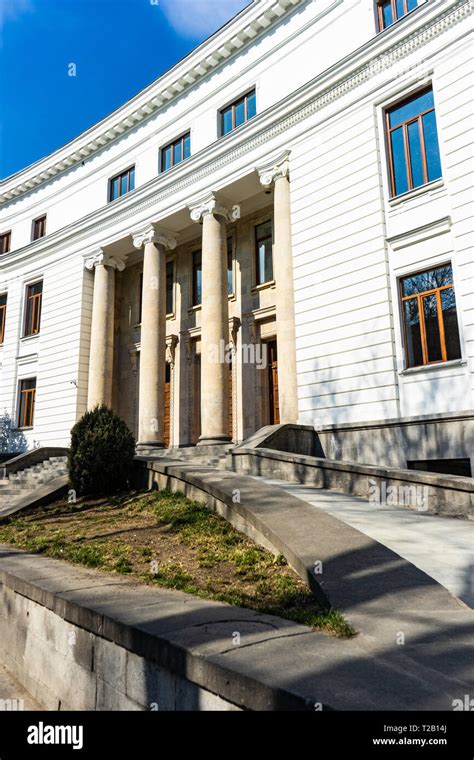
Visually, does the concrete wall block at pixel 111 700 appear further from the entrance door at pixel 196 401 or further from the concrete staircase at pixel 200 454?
the entrance door at pixel 196 401

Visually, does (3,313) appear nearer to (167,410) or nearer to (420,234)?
(167,410)

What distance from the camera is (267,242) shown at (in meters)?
22.5

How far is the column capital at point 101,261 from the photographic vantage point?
2566 centimetres

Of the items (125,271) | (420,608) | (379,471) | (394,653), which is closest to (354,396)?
(379,471)

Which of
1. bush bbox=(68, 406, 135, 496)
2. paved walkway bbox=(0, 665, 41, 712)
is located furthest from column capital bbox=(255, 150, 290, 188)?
paved walkway bbox=(0, 665, 41, 712)

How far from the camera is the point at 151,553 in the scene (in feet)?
24.4

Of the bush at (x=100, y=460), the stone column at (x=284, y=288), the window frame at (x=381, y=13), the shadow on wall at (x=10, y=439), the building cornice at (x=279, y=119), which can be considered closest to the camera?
the bush at (x=100, y=460)

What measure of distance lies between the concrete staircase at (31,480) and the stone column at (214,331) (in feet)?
17.2

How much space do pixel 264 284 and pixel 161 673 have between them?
19.1 metres

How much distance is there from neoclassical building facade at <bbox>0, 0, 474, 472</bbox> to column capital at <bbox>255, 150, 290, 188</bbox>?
0.08m

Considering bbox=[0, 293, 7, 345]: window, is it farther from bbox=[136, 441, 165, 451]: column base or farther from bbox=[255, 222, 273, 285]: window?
bbox=[255, 222, 273, 285]: window

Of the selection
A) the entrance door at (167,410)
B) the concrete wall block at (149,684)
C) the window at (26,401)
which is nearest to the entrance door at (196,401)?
the entrance door at (167,410)

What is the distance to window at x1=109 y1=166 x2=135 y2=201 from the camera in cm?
2556

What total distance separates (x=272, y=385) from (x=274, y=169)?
26.2 feet
